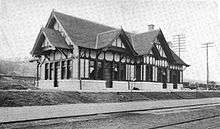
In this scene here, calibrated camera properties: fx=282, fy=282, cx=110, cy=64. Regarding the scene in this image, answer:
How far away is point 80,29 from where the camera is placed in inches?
1185

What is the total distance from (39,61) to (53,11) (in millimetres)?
5914

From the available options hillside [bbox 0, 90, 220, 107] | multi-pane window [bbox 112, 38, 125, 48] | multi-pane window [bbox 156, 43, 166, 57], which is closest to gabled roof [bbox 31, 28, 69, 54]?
multi-pane window [bbox 112, 38, 125, 48]

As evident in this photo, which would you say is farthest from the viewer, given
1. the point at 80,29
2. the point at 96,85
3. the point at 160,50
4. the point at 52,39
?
the point at 160,50

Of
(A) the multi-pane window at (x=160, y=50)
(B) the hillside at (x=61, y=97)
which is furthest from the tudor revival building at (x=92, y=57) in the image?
(B) the hillside at (x=61, y=97)

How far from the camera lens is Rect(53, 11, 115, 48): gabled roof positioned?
91.1ft

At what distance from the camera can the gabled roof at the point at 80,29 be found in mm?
27773

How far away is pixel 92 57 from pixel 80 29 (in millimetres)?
4043

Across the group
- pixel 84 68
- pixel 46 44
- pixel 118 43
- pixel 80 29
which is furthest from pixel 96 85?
pixel 46 44

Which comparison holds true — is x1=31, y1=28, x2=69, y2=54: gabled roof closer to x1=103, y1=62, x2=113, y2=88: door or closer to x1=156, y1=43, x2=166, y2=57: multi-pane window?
x1=103, y1=62, x2=113, y2=88: door

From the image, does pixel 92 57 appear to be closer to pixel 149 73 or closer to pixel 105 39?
pixel 105 39

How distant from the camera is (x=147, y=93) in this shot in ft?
90.0

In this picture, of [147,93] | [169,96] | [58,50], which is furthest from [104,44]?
[169,96]

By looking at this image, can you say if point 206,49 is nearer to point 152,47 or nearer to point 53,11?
point 152,47

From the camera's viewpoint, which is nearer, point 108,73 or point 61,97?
point 61,97
